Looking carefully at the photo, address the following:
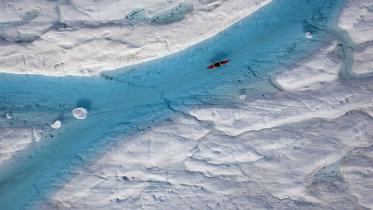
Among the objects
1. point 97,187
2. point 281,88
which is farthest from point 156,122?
point 281,88

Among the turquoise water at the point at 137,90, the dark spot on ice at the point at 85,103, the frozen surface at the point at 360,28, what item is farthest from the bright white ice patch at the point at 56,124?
the frozen surface at the point at 360,28

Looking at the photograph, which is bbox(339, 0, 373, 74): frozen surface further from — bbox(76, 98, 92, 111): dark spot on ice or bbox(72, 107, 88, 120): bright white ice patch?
bbox(72, 107, 88, 120): bright white ice patch

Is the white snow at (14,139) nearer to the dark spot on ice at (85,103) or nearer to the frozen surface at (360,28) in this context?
the dark spot on ice at (85,103)

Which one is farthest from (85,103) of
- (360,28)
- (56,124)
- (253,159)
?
(360,28)

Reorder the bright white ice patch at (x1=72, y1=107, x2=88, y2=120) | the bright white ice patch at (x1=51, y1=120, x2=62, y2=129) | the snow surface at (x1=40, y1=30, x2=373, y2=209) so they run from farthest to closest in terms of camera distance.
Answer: the bright white ice patch at (x1=72, y1=107, x2=88, y2=120) < the bright white ice patch at (x1=51, y1=120, x2=62, y2=129) < the snow surface at (x1=40, y1=30, x2=373, y2=209)

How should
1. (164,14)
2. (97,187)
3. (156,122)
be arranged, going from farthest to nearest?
(164,14), (156,122), (97,187)

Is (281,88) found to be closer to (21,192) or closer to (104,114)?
(104,114)

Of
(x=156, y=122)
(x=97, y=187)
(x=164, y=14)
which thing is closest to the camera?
(x=97, y=187)

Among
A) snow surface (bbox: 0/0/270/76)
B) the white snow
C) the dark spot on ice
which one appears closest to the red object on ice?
snow surface (bbox: 0/0/270/76)
